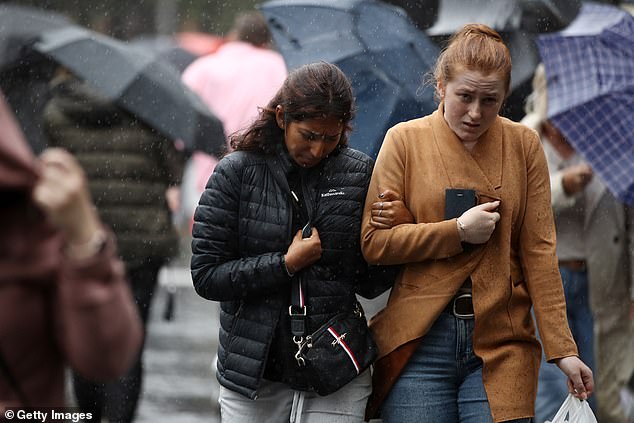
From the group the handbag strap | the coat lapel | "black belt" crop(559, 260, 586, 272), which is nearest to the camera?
the handbag strap

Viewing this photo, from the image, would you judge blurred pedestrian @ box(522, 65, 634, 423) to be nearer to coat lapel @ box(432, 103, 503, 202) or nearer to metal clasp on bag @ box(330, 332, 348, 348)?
coat lapel @ box(432, 103, 503, 202)

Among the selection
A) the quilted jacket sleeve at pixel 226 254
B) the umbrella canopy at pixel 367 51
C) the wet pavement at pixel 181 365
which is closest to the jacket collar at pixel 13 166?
the quilted jacket sleeve at pixel 226 254

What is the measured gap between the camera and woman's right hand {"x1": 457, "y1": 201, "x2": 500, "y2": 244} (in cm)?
419

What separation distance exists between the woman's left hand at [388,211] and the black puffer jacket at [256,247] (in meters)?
0.10

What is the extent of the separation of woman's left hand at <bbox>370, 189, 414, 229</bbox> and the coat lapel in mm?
182

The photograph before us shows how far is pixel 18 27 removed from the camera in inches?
284

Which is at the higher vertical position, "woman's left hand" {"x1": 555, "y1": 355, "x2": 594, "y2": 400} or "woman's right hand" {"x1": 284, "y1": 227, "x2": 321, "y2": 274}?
"woman's right hand" {"x1": 284, "y1": 227, "x2": 321, "y2": 274}

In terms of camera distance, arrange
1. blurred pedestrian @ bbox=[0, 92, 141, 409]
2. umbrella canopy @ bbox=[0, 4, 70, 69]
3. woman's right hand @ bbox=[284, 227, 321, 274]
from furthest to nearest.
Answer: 1. umbrella canopy @ bbox=[0, 4, 70, 69]
2. woman's right hand @ bbox=[284, 227, 321, 274]
3. blurred pedestrian @ bbox=[0, 92, 141, 409]

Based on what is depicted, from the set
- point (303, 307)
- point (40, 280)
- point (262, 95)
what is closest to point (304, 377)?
point (303, 307)

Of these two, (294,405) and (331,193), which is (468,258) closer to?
(331,193)

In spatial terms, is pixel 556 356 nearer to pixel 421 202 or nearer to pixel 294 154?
pixel 421 202

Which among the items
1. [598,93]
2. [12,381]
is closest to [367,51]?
[598,93]

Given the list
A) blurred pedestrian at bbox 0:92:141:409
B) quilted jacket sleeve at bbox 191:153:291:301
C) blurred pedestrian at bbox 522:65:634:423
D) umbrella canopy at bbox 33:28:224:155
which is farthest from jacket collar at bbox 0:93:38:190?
umbrella canopy at bbox 33:28:224:155

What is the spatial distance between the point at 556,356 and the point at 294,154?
111 cm
